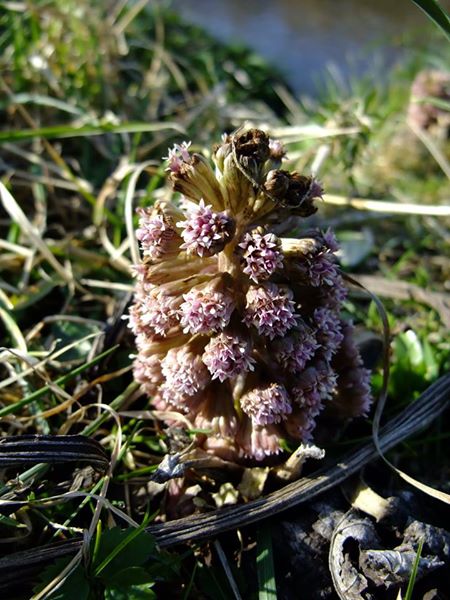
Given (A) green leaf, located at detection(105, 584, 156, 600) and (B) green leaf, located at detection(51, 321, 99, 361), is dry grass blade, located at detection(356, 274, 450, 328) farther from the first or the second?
(A) green leaf, located at detection(105, 584, 156, 600)

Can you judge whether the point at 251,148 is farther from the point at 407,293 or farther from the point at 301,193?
the point at 407,293

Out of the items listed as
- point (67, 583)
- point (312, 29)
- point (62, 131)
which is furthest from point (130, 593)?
point (312, 29)

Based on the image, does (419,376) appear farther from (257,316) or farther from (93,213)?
(93,213)

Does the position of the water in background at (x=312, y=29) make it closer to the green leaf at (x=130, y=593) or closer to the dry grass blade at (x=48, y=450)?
the dry grass blade at (x=48, y=450)

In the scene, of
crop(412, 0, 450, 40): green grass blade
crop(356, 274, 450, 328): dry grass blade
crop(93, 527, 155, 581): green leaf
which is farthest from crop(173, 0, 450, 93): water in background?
crop(93, 527, 155, 581): green leaf

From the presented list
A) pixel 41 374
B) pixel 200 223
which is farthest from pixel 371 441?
pixel 41 374

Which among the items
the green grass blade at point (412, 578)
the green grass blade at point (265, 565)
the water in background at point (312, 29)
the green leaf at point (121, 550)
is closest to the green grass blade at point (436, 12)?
the green grass blade at point (412, 578)
